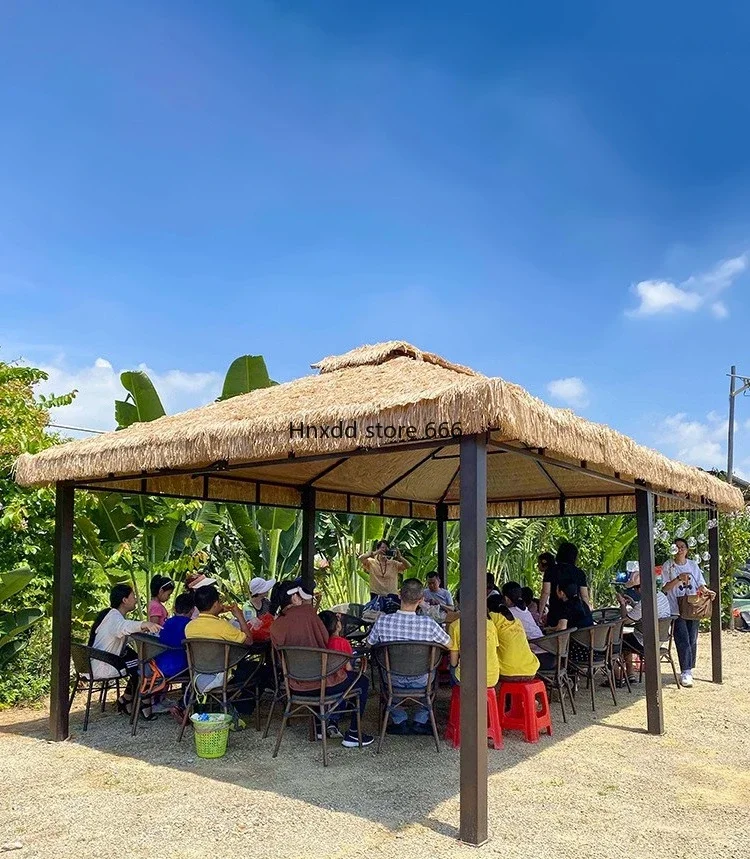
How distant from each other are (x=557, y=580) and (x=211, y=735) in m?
3.96

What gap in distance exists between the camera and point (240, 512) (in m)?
9.98

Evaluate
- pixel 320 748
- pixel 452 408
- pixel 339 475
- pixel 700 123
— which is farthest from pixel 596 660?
pixel 700 123

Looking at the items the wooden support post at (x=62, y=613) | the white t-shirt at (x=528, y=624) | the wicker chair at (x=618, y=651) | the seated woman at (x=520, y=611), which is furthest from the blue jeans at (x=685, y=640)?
the wooden support post at (x=62, y=613)

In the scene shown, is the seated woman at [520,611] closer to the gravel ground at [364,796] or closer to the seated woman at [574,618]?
the seated woman at [574,618]

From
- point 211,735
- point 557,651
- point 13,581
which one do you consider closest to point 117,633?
point 13,581

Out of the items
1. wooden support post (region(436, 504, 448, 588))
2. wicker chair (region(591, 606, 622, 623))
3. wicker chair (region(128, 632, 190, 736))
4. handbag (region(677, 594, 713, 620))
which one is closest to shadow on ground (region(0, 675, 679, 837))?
wicker chair (region(128, 632, 190, 736))

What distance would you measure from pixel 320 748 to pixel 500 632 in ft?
5.43

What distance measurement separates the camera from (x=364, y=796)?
4.58 metres

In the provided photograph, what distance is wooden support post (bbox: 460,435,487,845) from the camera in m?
4.09

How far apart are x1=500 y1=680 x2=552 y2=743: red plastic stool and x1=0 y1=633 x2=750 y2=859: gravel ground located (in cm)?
13

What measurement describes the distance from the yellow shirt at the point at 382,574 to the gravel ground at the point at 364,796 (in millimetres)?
3059

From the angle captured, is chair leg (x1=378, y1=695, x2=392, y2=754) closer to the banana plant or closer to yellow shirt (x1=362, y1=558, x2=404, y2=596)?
the banana plant

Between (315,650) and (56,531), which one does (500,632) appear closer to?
(315,650)

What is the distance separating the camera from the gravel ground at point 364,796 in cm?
391
